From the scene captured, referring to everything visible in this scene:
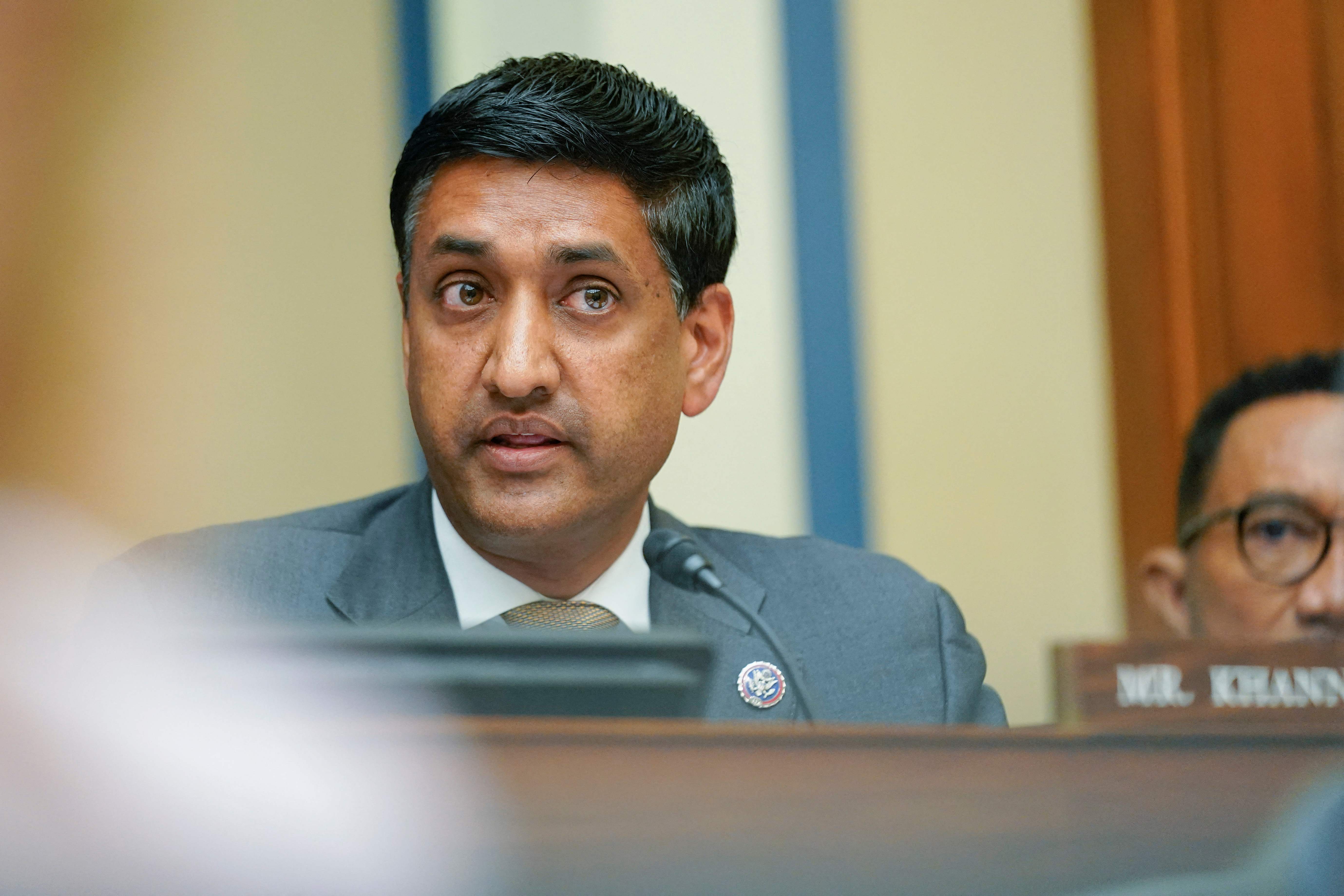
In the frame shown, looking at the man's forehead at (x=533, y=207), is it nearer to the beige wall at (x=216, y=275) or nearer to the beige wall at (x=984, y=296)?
the beige wall at (x=216, y=275)

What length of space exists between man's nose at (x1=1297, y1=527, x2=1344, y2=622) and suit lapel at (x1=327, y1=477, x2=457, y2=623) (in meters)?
0.99

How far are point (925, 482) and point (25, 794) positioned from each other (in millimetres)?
1598

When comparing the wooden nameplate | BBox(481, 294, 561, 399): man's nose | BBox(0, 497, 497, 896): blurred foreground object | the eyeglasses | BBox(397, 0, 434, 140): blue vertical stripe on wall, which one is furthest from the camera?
BBox(397, 0, 434, 140): blue vertical stripe on wall

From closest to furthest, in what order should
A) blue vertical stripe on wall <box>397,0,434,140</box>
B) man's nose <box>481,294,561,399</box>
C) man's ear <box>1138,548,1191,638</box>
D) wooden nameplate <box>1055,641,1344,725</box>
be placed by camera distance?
wooden nameplate <box>1055,641,1344,725</box> → man's nose <box>481,294,561,399</box> → man's ear <box>1138,548,1191,638</box> → blue vertical stripe on wall <box>397,0,434,140</box>

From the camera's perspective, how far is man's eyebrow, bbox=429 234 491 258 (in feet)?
4.68

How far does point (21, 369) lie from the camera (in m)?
1.73

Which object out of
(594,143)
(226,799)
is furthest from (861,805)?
Result: (594,143)

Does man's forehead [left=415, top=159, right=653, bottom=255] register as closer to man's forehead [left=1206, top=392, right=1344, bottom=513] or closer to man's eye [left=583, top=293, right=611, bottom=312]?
man's eye [left=583, top=293, right=611, bottom=312]

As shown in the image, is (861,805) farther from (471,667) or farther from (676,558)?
(676,558)

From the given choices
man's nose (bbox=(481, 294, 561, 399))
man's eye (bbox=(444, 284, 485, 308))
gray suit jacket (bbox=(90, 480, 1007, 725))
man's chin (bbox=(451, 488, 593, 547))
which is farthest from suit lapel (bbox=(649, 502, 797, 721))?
man's eye (bbox=(444, 284, 485, 308))

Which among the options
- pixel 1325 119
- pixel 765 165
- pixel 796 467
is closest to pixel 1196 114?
pixel 1325 119

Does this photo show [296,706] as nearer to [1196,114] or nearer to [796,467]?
[796,467]

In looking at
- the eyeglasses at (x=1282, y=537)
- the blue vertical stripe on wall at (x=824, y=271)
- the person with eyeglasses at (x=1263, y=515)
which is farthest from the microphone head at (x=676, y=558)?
the blue vertical stripe on wall at (x=824, y=271)

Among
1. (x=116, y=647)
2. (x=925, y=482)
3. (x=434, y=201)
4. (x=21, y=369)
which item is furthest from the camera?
(x=925, y=482)
